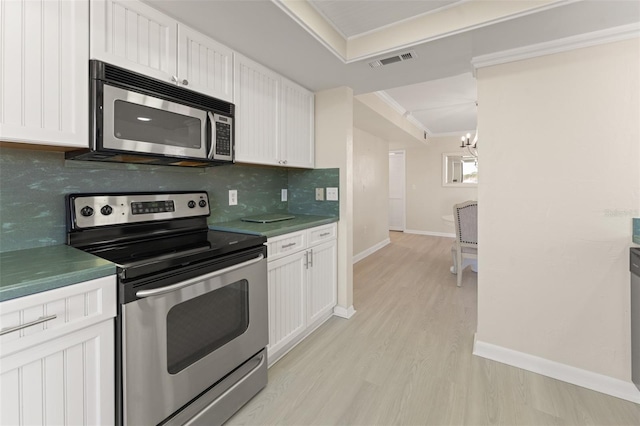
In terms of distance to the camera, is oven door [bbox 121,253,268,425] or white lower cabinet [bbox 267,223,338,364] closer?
oven door [bbox 121,253,268,425]

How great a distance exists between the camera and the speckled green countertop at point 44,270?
929 millimetres

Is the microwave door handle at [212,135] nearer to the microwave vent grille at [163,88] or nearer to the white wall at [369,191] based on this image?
the microwave vent grille at [163,88]

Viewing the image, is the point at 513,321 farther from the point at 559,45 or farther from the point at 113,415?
the point at 113,415

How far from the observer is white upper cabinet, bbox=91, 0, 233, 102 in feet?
4.42

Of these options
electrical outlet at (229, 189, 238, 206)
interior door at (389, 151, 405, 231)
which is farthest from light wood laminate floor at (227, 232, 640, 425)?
interior door at (389, 151, 405, 231)

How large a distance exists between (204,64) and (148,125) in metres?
0.56

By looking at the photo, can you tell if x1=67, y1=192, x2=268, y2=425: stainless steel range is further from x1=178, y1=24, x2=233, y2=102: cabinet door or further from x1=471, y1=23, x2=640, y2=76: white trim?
x1=471, y1=23, x2=640, y2=76: white trim

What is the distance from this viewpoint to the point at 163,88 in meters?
1.54

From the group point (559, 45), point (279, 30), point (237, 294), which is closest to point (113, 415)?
point (237, 294)

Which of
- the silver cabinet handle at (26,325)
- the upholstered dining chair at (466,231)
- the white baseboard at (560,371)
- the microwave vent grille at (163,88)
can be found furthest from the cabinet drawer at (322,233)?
the upholstered dining chair at (466,231)

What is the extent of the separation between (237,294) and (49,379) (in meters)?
0.78

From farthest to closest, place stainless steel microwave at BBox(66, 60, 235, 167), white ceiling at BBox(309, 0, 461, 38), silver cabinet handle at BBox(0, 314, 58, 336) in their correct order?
white ceiling at BBox(309, 0, 461, 38), stainless steel microwave at BBox(66, 60, 235, 167), silver cabinet handle at BBox(0, 314, 58, 336)

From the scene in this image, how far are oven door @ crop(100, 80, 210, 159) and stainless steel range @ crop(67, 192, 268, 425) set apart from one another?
15.3 inches

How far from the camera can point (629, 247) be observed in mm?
1723
